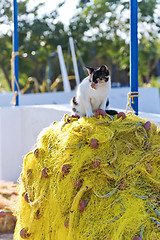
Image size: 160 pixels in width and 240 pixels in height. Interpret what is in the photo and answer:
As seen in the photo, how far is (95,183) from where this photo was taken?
2.17 m

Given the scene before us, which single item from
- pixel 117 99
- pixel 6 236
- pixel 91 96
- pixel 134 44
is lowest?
pixel 6 236

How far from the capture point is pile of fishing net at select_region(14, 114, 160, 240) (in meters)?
1.99

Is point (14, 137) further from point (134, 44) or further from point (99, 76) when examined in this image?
point (99, 76)

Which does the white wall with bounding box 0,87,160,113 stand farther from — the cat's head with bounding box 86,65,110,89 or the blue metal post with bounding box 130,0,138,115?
the cat's head with bounding box 86,65,110,89

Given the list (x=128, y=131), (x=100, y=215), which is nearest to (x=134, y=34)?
(x=128, y=131)

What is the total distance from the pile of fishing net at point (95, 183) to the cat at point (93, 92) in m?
0.25

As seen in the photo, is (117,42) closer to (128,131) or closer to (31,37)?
(31,37)

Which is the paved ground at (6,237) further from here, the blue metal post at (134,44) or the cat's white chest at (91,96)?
the blue metal post at (134,44)

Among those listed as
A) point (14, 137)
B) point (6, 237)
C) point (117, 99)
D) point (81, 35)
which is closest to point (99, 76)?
point (6, 237)

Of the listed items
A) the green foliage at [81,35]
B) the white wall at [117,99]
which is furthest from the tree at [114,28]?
the white wall at [117,99]

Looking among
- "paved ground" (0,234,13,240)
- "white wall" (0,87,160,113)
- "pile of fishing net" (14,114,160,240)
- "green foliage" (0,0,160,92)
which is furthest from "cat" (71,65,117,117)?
"green foliage" (0,0,160,92)

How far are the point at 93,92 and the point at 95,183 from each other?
78 cm

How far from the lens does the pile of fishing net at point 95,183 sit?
1986 mm

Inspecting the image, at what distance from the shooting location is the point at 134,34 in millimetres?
3086
